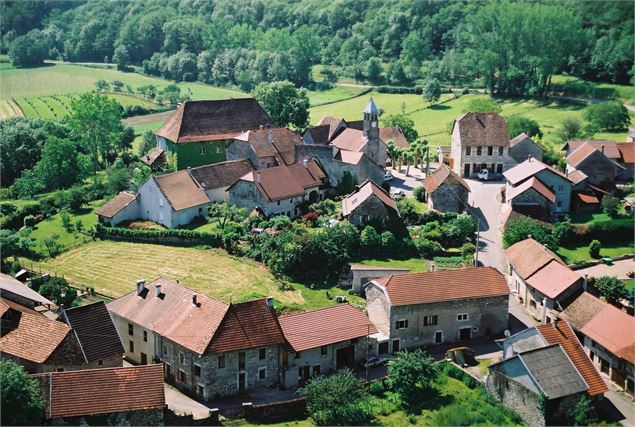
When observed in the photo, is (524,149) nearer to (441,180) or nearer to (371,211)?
(441,180)

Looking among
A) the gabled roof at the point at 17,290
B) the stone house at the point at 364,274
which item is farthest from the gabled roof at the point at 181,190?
the stone house at the point at 364,274

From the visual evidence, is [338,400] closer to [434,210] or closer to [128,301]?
[128,301]

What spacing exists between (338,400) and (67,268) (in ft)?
98.3

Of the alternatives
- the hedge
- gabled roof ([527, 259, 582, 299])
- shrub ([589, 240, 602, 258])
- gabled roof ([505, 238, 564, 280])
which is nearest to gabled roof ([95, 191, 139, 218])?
the hedge

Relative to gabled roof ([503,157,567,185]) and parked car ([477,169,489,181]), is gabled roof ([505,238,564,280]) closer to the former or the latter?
gabled roof ([503,157,567,185])

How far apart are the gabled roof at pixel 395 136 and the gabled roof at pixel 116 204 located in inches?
1137

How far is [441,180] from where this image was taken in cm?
7181

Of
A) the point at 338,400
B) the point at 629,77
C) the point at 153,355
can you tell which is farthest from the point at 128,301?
the point at 629,77

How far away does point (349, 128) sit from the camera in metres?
85.4

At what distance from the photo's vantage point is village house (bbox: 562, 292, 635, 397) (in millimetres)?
50406

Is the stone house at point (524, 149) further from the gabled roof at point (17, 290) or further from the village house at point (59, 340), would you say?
the village house at point (59, 340)

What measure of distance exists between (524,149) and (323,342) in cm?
3996

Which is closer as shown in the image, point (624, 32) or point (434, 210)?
point (434, 210)

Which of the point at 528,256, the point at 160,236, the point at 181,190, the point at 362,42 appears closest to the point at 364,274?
the point at 528,256
